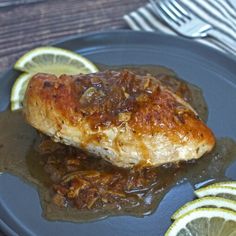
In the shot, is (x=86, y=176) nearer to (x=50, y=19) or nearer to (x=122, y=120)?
(x=122, y=120)

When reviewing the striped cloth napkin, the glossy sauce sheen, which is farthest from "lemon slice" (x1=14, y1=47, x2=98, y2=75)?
the striped cloth napkin

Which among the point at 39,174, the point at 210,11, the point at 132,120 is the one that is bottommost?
the point at 39,174

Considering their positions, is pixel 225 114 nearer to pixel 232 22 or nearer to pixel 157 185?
pixel 157 185

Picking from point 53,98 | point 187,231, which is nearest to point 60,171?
point 53,98

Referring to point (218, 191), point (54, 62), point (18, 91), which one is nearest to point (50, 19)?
point (54, 62)

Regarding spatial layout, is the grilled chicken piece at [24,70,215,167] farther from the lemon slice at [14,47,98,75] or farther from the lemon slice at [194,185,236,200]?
the lemon slice at [14,47,98,75]

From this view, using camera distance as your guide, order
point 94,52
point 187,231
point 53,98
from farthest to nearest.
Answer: point 94,52
point 53,98
point 187,231

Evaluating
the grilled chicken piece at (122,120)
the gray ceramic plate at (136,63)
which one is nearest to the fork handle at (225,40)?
the gray ceramic plate at (136,63)

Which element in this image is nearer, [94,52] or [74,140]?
[74,140]
